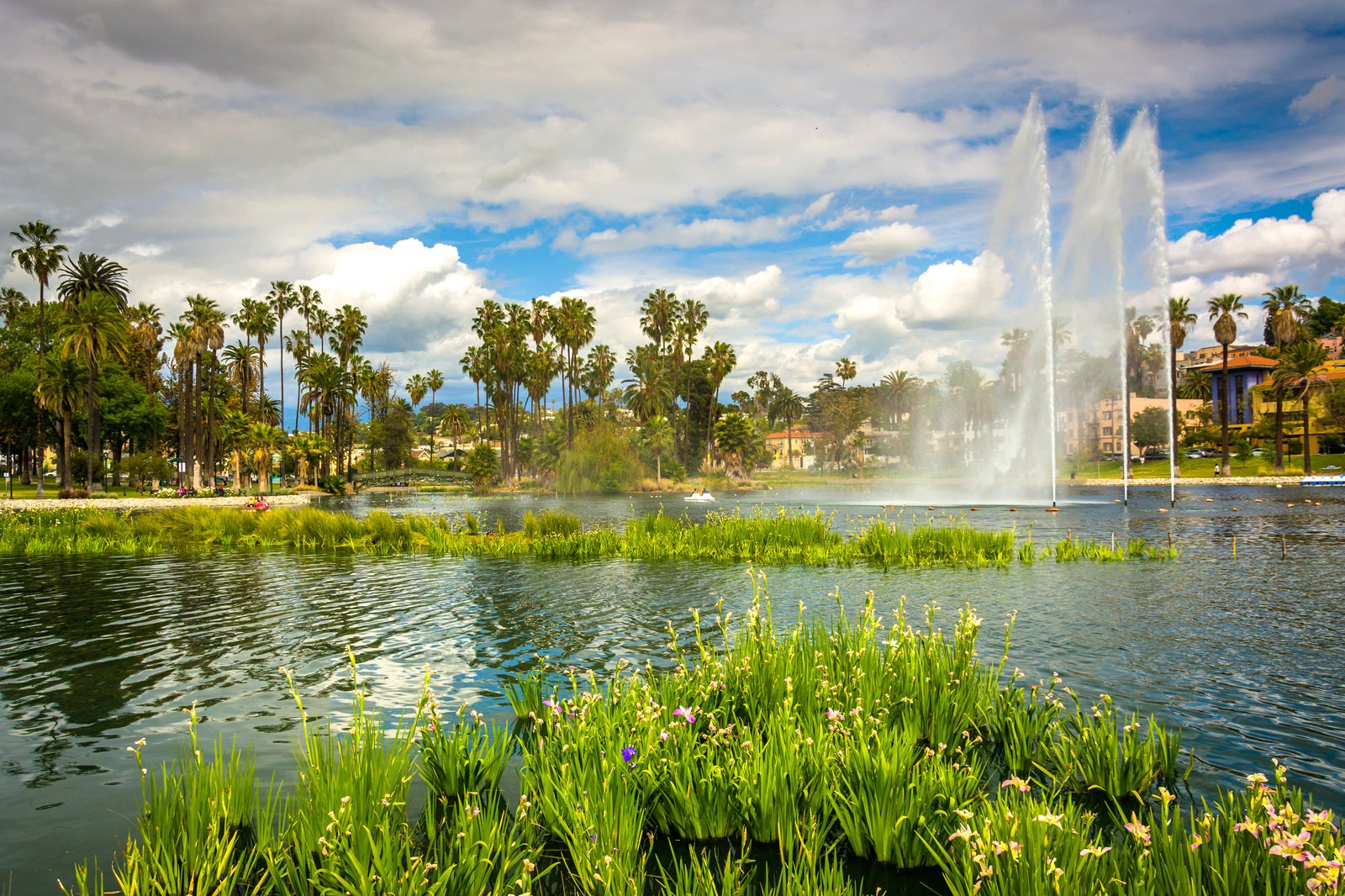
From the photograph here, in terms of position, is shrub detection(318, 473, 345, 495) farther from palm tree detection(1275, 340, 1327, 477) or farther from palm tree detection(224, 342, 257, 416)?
palm tree detection(1275, 340, 1327, 477)

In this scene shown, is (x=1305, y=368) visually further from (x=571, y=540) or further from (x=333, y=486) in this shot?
(x=333, y=486)

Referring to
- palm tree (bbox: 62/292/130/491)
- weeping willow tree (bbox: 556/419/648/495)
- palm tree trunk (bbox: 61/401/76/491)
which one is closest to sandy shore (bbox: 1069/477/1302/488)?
weeping willow tree (bbox: 556/419/648/495)

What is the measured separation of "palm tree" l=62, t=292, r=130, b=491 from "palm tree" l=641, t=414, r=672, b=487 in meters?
64.5

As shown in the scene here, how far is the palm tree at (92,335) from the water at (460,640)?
51958mm

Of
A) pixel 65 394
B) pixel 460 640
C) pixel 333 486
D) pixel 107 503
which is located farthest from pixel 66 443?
pixel 460 640

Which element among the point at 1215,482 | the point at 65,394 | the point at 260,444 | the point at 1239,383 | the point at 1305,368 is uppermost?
the point at 1239,383

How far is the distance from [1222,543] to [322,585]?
35328 mm

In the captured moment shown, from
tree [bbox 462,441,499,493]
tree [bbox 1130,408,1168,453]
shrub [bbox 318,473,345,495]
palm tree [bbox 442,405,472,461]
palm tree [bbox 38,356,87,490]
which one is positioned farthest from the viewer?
palm tree [bbox 442,405,472,461]

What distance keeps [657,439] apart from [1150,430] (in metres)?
82.3

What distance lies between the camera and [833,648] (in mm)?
9836

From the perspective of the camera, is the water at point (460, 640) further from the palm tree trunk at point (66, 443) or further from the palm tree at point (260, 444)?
the palm tree at point (260, 444)

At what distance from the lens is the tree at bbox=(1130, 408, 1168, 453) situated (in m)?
129

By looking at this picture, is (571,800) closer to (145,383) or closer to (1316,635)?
(1316,635)

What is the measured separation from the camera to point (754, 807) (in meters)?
6.93
